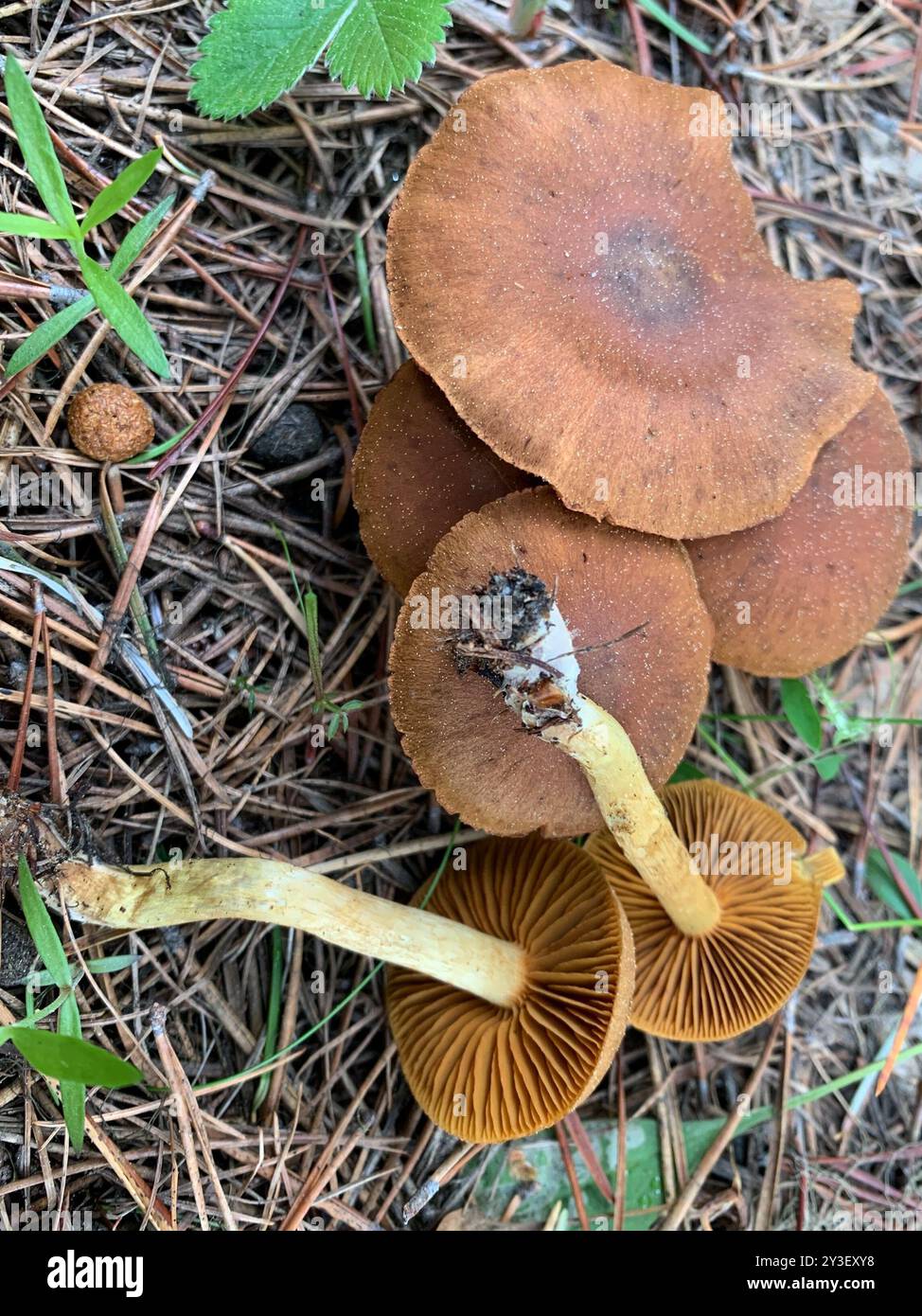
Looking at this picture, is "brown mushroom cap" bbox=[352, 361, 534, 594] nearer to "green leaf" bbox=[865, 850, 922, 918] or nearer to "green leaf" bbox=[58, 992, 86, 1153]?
"green leaf" bbox=[58, 992, 86, 1153]

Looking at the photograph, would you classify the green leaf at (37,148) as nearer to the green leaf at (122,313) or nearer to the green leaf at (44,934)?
the green leaf at (122,313)

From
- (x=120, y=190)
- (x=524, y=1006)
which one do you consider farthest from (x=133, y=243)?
(x=524, y=1006)

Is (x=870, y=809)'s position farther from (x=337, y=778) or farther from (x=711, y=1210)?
(x=337, y=778)

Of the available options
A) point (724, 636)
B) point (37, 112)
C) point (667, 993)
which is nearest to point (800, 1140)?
point (667, 993)

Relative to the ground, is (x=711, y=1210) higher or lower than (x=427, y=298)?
lower

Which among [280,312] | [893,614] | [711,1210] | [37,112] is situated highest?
[37,112]

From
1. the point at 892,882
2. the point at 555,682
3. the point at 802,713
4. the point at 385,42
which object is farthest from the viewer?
the point at 892,882

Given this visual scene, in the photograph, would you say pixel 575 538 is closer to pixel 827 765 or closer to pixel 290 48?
pixel 827 765

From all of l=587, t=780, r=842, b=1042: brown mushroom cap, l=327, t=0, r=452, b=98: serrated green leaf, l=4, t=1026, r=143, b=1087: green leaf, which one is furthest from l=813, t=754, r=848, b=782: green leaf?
l=327, t=0, r=452, b=98: serrated green leaf
